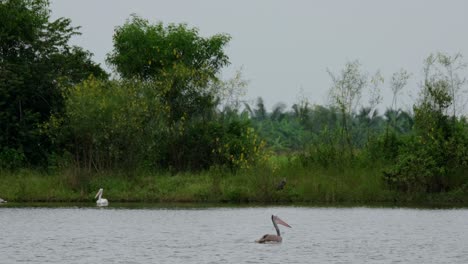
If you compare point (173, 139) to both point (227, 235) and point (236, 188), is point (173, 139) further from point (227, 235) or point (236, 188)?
point (227, 235)

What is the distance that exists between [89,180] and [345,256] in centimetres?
2133

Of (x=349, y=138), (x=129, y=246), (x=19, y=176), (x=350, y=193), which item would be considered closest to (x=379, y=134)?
(x=349, y=138)

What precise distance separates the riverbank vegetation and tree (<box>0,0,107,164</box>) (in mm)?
63

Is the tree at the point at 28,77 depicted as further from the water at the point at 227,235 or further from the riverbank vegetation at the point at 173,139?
the water at the point at 227,235

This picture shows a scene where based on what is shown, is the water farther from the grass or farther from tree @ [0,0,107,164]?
tree @ [0,0,107,164]

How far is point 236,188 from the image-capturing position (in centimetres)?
4181

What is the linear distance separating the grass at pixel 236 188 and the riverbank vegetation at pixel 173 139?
51 mm

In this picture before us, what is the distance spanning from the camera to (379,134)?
151 ft

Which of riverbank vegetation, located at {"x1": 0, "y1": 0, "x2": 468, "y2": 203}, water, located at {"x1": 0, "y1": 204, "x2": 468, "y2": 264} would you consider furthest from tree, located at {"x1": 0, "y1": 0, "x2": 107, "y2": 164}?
water, located at {"x1": 0, "y1": 204, "x2": 468, "y2": 264}

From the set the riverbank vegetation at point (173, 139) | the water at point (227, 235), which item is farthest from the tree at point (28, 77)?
the water at point (227, 235)

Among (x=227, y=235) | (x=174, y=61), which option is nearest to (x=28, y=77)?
(x=174, y=61)

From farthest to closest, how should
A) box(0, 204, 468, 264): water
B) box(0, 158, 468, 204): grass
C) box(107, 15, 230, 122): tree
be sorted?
box(107, 15, 230, 122): tree, box(0, 158, 468, 204): grass, box(0, 204, 468, 264): water

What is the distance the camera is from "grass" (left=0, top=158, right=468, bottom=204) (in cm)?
4150

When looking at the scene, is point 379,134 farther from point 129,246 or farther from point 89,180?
point 129,246
